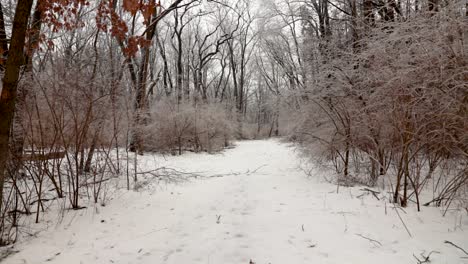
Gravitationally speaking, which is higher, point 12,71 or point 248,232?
point 12,71

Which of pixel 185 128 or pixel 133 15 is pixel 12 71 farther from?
pixel 185 128

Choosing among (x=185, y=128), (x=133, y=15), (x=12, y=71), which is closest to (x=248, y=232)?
(x=133, y=15)

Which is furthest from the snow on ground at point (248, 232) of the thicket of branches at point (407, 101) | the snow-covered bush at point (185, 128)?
the snow-covered bush at point (185, 128)

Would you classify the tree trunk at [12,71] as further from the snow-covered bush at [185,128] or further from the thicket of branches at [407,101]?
the snow-covered bush at [185,128]

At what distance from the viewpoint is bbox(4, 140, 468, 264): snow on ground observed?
2.61m

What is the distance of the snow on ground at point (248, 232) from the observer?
8.57 feet

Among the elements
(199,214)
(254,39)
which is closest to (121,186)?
(199,214)

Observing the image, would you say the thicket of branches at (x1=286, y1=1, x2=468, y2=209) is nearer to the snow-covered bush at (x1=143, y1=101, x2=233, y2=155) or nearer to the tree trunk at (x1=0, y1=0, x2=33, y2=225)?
the tree trunk at (x1=0, y1=0, x2=33, y2=225)

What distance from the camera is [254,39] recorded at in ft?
88.6

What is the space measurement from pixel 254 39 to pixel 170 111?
17.3 m

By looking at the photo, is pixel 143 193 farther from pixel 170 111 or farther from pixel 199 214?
pixel 170 111

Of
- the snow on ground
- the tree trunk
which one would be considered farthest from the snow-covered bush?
the tree trunk

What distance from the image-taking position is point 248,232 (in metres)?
3.22

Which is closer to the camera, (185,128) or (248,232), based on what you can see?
(248,232)
